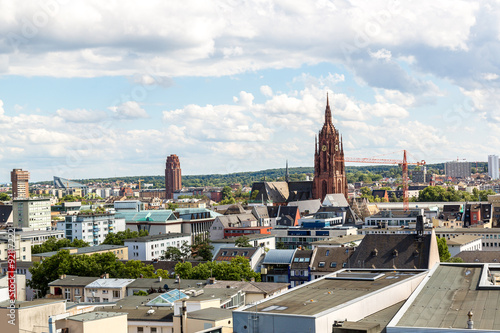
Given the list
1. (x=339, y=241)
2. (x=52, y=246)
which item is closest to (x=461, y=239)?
(x=339, y=241)

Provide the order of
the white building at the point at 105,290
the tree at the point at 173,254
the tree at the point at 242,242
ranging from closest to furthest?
the white building at the point at 105,290
the tree at the point at 242,242
the tree at the point at 173,254

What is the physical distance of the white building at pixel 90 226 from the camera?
151 m

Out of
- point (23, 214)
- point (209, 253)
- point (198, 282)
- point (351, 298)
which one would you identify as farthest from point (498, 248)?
point (23, 214)

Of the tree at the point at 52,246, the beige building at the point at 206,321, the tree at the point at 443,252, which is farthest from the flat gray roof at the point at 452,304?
the tree at the point at 52,246

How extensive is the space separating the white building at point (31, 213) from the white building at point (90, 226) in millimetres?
39035

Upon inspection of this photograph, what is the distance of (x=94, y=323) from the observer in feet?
116

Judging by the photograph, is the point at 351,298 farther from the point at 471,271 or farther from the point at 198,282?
the point at 198,282

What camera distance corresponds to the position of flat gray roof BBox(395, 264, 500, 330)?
30044mm

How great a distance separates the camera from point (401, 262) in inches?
2864

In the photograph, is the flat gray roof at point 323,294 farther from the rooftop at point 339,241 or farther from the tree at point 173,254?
the tree at point 173,254

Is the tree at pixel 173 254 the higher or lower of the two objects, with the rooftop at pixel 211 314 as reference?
lower

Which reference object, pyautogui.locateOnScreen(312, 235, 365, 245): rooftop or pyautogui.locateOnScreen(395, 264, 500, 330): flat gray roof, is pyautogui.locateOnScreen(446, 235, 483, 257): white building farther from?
pyautogui.locateOnScreen(395, 264, 500, 330): flat gray roof

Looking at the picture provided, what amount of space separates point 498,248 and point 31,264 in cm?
7564

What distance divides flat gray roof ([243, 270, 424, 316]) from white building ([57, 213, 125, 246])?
110783mm
